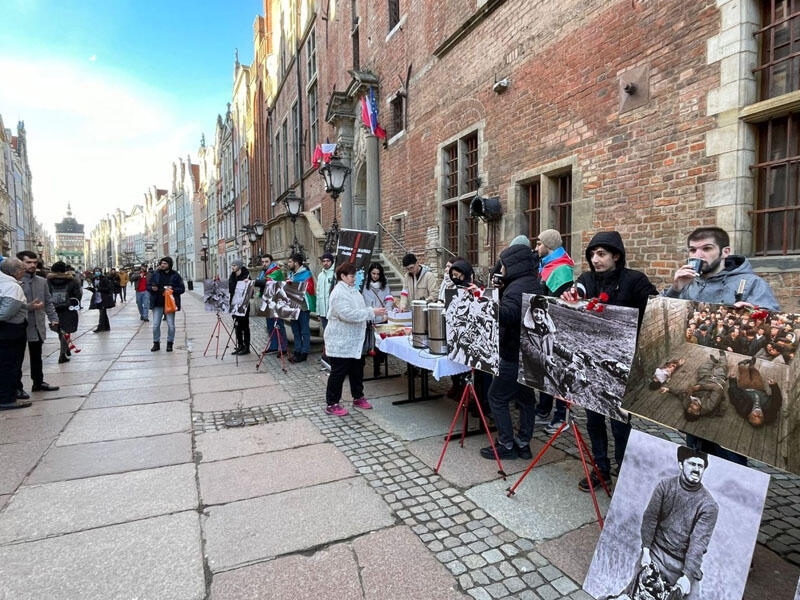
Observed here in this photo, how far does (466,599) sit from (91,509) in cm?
261

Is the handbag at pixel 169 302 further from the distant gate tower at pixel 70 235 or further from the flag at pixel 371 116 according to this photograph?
the distant gate tower at pixel 70 235

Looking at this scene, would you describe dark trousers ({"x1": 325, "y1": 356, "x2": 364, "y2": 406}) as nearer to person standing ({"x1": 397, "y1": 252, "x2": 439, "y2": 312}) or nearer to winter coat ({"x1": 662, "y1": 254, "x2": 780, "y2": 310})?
person standing ({"x1": 397, "y1": 252, "x2": 439, "y2": 312})

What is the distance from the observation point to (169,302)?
9.01 meters

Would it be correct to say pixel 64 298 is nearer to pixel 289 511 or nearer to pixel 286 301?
pixel 286 301

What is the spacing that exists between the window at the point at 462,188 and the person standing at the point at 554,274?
474 cm

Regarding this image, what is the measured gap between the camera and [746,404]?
6.52 ft

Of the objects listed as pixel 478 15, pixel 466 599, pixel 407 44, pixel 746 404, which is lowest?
pixel 466 599

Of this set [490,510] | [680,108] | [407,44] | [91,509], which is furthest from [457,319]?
[407,44]

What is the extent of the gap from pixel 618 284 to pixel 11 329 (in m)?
6.34

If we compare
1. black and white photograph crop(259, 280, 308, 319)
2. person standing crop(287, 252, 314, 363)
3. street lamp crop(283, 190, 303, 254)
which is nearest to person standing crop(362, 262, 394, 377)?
black and white photograph crop(259, 280, 308, 319)

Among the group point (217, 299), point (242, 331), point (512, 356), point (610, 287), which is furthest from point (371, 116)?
point (610, 287)

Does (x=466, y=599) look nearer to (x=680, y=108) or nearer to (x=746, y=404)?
(x=746, y=404)

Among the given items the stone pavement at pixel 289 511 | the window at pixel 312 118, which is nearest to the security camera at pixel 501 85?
the stone pavement at pixel 289 511

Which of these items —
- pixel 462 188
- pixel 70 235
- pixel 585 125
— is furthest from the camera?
pixel 70 235
